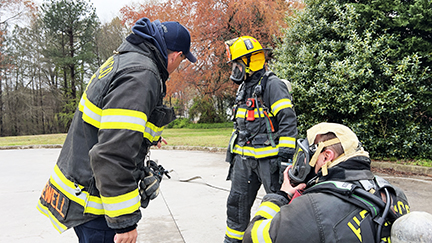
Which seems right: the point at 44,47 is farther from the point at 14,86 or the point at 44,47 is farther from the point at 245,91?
the point at 245,91

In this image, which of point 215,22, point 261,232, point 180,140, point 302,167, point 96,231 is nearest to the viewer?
point 261,232

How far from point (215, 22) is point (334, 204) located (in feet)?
42.6

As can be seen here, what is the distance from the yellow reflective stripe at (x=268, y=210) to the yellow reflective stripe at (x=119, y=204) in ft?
2.43

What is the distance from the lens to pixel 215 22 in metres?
13.3

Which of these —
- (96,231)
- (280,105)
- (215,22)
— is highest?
(215,22)

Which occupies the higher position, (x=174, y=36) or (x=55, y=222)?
(x=174, y=36)

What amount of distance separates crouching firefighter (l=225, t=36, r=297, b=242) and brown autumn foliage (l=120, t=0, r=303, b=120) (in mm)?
10049

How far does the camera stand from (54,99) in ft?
87.8

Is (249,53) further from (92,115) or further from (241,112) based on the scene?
(92,115)

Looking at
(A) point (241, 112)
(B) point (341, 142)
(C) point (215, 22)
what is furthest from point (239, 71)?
(C) point (215, 22)

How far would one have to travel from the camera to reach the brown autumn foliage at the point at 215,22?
12.8 meters

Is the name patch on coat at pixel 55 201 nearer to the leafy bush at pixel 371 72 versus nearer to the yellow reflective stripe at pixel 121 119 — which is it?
the yellow reflective stripe at pixel 121 119

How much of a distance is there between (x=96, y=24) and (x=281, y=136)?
2592 cm

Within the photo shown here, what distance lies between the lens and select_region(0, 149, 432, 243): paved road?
326cm
